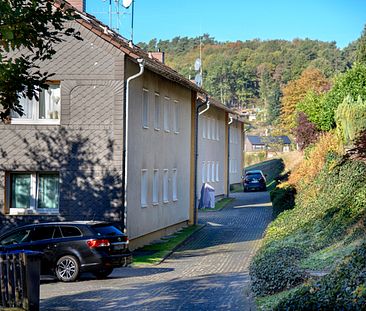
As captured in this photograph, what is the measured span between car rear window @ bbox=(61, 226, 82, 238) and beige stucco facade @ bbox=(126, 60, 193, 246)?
5073mm

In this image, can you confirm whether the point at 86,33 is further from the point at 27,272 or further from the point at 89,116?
the point at 27,272

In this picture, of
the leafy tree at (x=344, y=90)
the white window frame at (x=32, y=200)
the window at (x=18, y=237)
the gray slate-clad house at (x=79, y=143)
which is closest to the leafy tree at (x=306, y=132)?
the leafy tree at (x=344, y=90)

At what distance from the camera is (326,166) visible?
1057 inches

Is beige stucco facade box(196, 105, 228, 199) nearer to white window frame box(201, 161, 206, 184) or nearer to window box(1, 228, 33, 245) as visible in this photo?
white window frame box(201, 161, 206, 184)

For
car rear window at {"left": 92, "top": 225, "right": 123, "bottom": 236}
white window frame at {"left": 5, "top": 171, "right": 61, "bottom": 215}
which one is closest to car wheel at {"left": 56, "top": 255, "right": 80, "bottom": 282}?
car rear window at {"left": 92, "top": 225, "right": 123, "bottom": 236}

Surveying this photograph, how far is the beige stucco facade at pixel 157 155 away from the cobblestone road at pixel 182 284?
64.9 inches

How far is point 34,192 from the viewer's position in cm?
2509

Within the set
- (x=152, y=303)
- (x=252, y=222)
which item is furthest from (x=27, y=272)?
(x=252, y=222)

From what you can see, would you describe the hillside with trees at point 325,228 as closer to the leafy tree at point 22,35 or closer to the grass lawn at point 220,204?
the leafy tree at point 22,35

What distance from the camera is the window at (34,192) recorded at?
25.0m

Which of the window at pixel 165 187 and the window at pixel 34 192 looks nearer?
the window at pixel 34 192

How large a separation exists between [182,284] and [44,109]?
9.32 metres

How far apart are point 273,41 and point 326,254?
550 feet

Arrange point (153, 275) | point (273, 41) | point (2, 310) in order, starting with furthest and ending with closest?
point (273, 41), point (153, 275), point (2, 310)
